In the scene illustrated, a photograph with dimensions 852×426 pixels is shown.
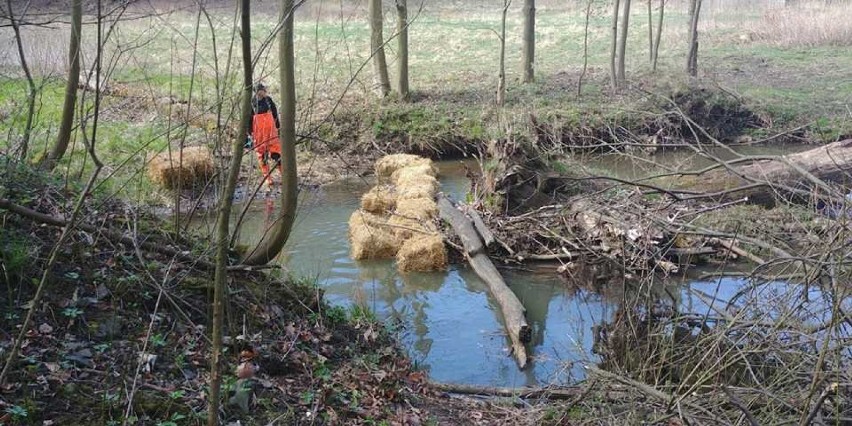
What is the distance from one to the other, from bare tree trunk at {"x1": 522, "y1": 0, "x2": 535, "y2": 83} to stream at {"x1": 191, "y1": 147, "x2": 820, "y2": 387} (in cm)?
1075

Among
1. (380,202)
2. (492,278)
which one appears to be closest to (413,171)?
(380,202)

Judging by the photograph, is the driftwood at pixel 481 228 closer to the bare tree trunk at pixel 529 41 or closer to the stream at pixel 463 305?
the stream at pixel 463 305

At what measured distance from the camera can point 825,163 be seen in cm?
1085

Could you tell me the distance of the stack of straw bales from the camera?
33.6 ft

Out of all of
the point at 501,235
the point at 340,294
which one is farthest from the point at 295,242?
the point at 501,235

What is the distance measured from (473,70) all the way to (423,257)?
14.7m

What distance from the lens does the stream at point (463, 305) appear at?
287 inches

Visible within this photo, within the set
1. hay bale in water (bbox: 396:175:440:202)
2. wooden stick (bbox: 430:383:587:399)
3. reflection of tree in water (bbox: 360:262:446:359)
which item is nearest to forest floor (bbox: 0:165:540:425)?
wooden stick (bbox: 430:383:587:399)

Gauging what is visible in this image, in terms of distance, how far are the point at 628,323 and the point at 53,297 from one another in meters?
4.57

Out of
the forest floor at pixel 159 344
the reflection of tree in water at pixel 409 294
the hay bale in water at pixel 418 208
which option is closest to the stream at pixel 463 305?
the reflection of tree in water at pixel 409 294

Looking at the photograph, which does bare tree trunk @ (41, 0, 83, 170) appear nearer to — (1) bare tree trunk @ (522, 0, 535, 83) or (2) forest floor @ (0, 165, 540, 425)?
(2) forest floor @ (0, 165, 540, 425)

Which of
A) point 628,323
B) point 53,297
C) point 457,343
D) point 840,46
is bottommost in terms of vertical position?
point 457,343

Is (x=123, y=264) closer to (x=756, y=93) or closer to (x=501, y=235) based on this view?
(x=501, y=235)

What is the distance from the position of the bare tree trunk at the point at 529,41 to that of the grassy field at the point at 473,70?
1.52 ft
